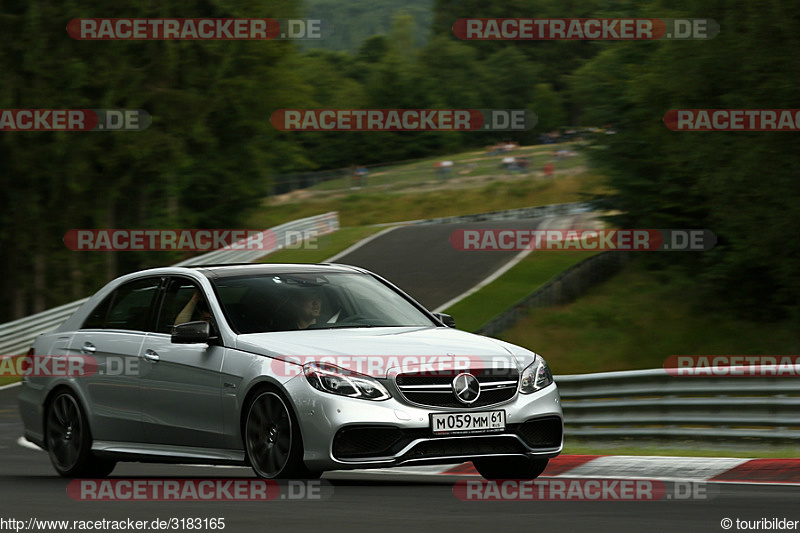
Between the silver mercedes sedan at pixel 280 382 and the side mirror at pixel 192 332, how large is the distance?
1cm

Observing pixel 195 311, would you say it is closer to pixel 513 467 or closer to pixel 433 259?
pixel 513 467

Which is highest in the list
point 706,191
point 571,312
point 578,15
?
point 578,15

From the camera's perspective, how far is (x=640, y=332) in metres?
33.6

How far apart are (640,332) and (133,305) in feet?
79.8

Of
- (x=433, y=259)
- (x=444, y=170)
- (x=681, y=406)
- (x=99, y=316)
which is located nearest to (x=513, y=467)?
(x=681, y=406)

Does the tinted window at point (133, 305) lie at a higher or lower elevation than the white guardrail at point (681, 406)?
higher

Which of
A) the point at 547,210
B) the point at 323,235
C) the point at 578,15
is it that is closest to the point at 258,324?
the point at 323,235

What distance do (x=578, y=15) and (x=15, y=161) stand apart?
113701mm

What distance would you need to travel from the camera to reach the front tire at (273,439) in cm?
857

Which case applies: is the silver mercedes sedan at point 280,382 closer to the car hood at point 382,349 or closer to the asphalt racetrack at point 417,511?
the car hood at point 382,349

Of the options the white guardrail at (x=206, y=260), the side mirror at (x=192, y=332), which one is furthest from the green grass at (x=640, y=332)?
the side mirror at (x=192, y=332)

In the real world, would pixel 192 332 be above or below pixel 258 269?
below

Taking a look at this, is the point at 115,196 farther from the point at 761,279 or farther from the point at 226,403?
the point at 226,403

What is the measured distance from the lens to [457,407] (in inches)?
344
